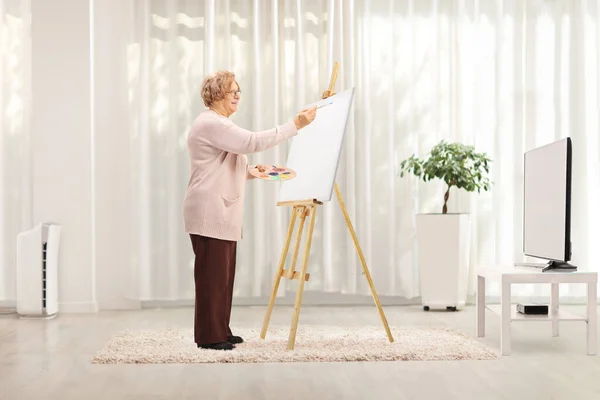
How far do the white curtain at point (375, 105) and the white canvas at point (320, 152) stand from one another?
1.54 metres

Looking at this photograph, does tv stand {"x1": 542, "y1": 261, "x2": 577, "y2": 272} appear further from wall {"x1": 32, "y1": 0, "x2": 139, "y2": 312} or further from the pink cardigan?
wall {"x1": 32, "y1": 0, "x2": 139, "y2": 312}

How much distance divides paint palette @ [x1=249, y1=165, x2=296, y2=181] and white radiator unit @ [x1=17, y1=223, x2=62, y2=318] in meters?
1.99

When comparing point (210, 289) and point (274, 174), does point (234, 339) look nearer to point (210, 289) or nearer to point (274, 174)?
point (210, 289)

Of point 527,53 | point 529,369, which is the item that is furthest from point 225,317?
point 527,53

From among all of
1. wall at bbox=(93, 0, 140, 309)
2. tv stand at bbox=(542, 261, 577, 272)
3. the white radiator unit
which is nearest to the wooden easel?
tv stand at bbox=(542, 261, 577, 272)

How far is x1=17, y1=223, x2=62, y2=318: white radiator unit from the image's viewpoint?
557 centimetres

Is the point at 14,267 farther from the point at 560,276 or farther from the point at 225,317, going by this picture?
the point at 560,276

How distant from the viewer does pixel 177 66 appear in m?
6.14

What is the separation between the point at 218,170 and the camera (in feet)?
13.5

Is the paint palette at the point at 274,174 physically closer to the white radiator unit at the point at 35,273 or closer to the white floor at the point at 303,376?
the white floor at the point at 303,376

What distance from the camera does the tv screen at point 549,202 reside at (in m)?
3.92

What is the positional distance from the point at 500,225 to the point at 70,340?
10.8 feet

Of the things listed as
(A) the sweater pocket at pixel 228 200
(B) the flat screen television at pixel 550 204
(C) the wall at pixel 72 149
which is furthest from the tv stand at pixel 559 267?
(C) the wall at pixel 72 149

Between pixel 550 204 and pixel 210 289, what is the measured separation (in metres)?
1.74
